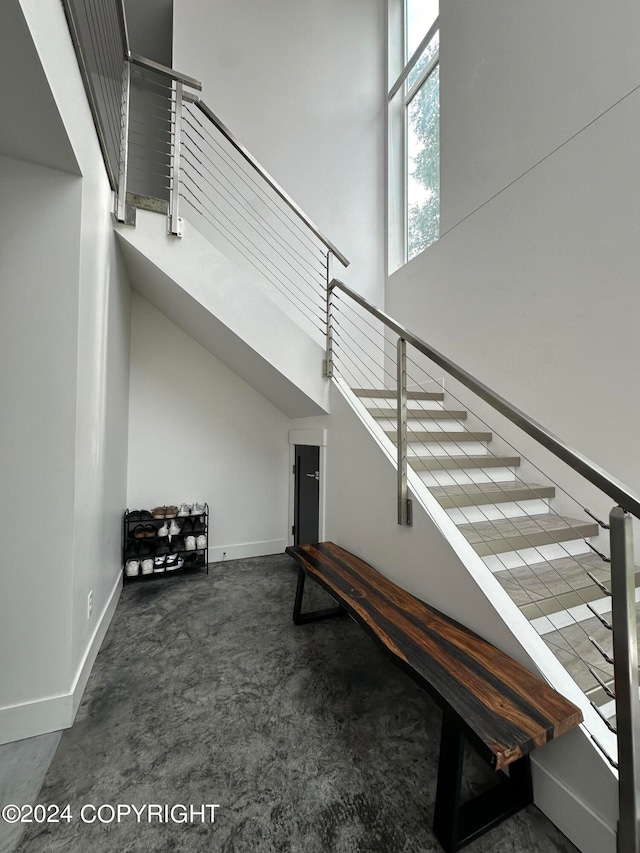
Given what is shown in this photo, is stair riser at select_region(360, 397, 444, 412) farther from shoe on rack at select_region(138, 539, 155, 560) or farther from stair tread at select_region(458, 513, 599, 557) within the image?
shoe on rack at select_region(138, 539, 155, 560)

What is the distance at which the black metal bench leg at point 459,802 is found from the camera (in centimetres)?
110

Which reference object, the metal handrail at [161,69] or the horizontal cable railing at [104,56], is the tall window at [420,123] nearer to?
the metal handrail at [161,69]

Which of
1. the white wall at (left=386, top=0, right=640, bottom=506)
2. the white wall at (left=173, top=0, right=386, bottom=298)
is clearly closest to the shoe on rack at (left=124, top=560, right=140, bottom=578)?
the white wall at (left=386, top=0, right=640, bottom=506)

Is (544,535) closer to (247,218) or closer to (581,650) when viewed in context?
(581,650)

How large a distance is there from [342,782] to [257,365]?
7.96ft

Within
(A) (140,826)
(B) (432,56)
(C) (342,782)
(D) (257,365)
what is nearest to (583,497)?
(C) (342,782)

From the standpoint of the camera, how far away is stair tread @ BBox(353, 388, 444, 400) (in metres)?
2.94

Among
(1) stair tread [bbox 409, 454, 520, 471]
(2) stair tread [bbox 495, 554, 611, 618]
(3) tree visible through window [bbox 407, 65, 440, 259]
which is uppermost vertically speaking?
(3) tree visible through window [bbox 407, 65, 440, 259]

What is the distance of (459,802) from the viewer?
43.9 inches

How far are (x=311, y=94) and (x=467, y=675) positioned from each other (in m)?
5.59

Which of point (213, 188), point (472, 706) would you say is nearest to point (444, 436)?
point (472, 706)

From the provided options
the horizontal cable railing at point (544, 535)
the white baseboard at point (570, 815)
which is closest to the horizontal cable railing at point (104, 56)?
the horizontal cable railing at point (544, 535)

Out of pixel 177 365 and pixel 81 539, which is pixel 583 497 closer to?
pixel 81 539

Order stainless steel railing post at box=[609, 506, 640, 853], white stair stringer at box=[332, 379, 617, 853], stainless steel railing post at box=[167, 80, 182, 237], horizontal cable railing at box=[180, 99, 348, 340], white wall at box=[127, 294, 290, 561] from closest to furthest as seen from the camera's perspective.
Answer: stainless steel railing post at box=[609, 506, 640, 853], white stair stringer at box=[332, 379, 617, 853], stainless steel railing post at box=[167, 80, 182, 237], white wall at box=[127, 294, 290, 561], horizontal cable railing at box=[180, 99, 348, 340]
